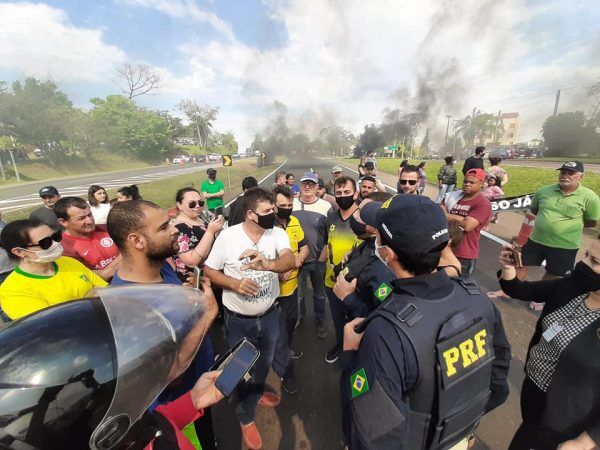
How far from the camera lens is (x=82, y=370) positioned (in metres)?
0.73

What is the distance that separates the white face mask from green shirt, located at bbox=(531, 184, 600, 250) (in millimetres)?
5306

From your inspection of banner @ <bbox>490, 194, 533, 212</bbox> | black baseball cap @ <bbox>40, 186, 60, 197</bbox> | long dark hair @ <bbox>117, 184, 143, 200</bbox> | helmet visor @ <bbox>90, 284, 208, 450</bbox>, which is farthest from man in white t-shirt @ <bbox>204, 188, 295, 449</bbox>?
banner @ <bbox>490, 194, 533, 212</bbox>

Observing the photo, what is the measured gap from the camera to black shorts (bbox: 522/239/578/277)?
12.1 feet

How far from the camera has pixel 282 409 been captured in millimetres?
2717

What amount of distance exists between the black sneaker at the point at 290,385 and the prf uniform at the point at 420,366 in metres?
1.78

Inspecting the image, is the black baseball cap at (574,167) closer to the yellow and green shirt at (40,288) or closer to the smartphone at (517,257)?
the smartphone at (517,257)

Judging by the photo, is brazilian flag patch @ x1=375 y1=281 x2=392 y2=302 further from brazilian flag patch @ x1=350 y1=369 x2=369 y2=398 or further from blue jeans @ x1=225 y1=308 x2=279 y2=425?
blue jeans @ x1=225 y1=308 x2=279 y2=425

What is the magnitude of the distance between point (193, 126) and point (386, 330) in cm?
8516

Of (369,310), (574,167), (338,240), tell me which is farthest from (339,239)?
(574,167)

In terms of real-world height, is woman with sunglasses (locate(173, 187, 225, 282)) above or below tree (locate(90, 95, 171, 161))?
below

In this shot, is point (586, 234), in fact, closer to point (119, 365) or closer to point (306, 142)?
point (119, 365)

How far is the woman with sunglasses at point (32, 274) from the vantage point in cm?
193

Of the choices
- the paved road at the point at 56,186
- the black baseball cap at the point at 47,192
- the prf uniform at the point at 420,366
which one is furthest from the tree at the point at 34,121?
the prf uniform at the point at 420,366

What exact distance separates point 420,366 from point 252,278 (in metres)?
1.57
